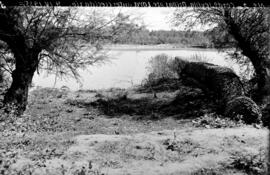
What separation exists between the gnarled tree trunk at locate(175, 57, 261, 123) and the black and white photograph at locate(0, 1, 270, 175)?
36 mm

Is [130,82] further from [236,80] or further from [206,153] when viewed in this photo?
[206,153]

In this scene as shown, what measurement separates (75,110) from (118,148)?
5.81 metres

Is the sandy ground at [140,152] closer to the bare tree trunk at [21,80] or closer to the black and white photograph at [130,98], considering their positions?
the black and white photograph at [130,98]

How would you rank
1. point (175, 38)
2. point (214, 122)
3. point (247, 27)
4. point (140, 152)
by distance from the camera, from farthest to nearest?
point (175, 38), point (247, 27), point (214, 122), point (140, 152)

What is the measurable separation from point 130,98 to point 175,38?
14.2 ft

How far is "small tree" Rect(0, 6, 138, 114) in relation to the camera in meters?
10.1

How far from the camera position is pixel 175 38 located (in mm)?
16391

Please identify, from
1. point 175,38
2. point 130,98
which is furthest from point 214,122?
point 175,38

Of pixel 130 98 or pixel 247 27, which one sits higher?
pixel 247 27

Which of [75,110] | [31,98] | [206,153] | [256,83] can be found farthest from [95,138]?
[256,83]

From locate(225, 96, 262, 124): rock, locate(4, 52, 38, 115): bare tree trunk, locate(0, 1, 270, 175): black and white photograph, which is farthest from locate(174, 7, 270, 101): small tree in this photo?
locate(4, 52, 38, 115): bare tree trunk

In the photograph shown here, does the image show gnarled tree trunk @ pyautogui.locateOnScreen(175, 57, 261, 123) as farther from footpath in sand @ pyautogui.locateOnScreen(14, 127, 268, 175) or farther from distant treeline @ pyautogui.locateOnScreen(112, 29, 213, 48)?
footpath in sand @ pyautogui.locateOnScreen(14, 127, 268, 175)

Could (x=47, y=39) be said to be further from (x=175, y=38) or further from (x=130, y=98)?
(x=175, y=38)

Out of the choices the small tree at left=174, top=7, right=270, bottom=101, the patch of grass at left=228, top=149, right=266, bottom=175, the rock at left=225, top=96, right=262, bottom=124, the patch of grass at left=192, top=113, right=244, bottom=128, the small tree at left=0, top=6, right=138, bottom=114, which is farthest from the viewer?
the small tree at left=174, top=7, right=270, bottom=101
